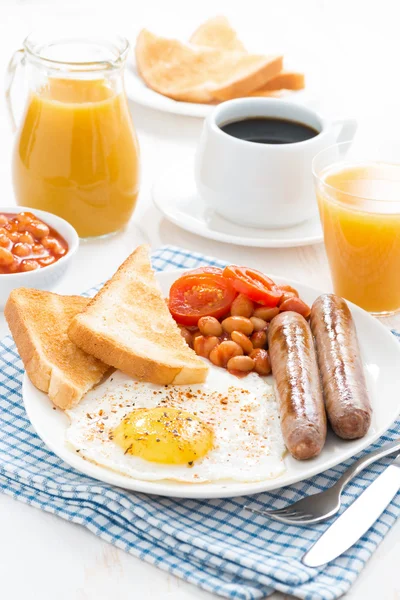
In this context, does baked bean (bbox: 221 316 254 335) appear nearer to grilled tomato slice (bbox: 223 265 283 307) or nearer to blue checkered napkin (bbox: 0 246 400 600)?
grilled tomato slice (bbox: 223 265 283 307)

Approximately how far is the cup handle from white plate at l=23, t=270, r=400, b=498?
96cm

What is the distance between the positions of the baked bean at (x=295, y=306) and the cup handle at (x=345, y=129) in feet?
3.25

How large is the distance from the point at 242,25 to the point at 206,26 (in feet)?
3.09

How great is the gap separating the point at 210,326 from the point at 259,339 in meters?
0.16

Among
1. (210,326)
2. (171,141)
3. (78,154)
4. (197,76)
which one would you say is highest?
(78,154)

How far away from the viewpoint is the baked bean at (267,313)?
2709 mm

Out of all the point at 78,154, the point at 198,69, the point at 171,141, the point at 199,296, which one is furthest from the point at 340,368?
the point at 198,69

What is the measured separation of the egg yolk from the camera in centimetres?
210

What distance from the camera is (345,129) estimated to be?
3.47m

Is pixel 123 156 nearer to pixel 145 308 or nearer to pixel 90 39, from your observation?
pixel 90 39

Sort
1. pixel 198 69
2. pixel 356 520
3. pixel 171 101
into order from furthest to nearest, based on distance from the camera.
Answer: pixel 198 69 < pixel 171 101 < pixel 356 520

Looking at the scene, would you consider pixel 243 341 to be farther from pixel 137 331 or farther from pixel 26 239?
pixel 26 239

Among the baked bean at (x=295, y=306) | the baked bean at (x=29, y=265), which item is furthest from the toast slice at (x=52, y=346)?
the baked bean at (x=295, y=306)

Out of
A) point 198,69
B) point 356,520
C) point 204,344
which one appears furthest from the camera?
point 198,69
